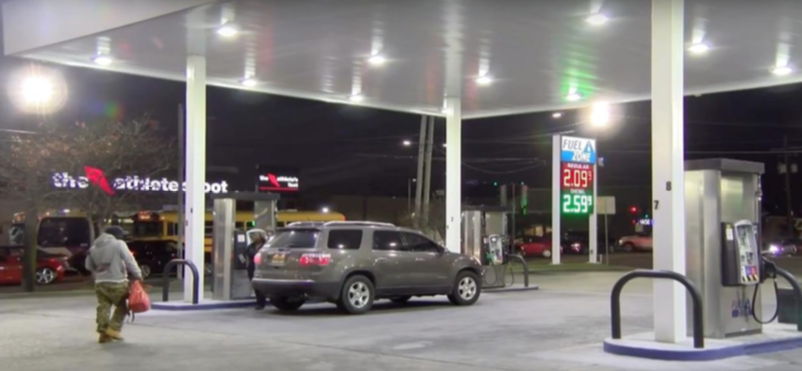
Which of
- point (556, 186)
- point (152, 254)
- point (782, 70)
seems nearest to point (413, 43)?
point (782, 70)

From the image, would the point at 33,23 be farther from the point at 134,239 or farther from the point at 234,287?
the point at 134,239

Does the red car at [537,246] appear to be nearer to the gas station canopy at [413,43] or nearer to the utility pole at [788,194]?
the utility pole at [788,194]

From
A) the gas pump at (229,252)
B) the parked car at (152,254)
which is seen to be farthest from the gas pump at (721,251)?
the parked car at (152,254)

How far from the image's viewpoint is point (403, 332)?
1266 centimetres

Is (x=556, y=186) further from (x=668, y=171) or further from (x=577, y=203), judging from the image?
(x=668, y=171)

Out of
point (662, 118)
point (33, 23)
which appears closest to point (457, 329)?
point (662, 118)

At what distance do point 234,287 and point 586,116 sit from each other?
25917 millimetres

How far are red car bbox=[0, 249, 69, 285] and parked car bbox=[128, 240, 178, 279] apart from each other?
3.18 metres

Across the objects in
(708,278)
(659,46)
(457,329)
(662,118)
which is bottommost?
(457,329)

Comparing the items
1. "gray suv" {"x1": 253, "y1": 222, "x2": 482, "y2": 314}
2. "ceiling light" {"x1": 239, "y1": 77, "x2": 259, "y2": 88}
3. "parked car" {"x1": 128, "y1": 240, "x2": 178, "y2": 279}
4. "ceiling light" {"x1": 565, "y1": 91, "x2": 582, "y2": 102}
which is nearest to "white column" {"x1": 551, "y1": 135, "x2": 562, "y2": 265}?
"ceiling light" {"x1": 565, "y1": 91, "x2": 582, "y2": 102}

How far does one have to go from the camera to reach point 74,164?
24.2 m

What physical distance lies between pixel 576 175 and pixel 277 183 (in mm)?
17245

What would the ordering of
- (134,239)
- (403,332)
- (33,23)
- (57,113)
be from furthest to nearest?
(134,239) → (57,113) → (33,23) → (403,332)

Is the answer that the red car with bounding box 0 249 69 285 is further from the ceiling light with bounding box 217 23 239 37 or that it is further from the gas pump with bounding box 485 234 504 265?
the ceiling light with bounding box 217 23 239 37
